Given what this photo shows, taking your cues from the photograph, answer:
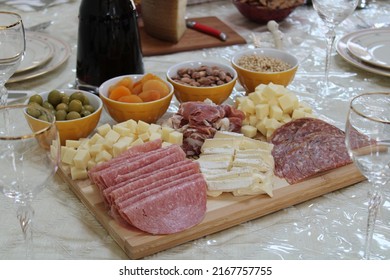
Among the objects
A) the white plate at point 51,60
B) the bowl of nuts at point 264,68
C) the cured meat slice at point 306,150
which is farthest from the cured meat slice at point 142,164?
the white plate at point 51,60

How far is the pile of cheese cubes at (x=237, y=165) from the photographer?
3.27 ft

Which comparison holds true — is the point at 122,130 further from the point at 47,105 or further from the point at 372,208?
the point at 372,208

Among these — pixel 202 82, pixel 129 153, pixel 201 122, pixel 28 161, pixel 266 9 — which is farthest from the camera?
pixel 266 9

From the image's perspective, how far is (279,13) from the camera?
5.85 feet

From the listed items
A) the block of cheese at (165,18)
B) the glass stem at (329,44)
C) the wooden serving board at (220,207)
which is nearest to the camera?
the wooden serving board at (220,207)

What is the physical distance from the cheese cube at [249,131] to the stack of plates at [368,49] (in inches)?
17.6

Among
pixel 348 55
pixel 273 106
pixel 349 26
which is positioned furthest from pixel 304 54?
pixel 273 106

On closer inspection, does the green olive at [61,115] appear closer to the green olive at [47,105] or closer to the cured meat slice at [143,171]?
the green olive at [47,105]

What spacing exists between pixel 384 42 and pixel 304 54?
22cm

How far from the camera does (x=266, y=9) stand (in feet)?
5.79

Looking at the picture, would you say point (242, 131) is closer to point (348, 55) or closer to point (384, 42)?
point (348, 55)

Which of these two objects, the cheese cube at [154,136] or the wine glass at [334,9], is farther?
the wine glass at [334,9]

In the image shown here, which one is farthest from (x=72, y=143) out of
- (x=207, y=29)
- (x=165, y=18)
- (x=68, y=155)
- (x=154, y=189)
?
(x=207, y=29)

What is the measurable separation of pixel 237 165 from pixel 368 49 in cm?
75
